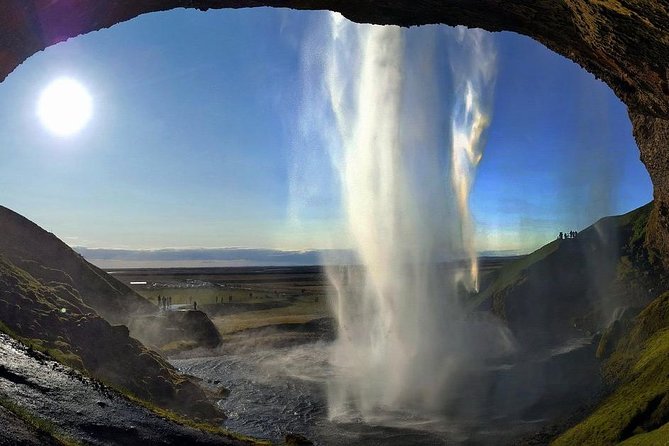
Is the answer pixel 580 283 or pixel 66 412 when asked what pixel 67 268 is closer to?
pixel 66 412

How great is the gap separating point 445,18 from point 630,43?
32.2 ft

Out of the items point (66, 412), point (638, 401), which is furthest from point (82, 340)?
point (638, 401)

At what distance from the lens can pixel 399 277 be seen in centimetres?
4069

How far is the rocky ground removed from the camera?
45.2 feet

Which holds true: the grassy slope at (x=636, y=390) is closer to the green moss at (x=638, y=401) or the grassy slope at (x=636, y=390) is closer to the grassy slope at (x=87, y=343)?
the green moss at (x=638, y=401)

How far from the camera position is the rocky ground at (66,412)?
13.8 m

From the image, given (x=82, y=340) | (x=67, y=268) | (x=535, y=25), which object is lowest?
(x=82, y=340)

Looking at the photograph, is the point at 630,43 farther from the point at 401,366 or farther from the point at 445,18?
the point at 401,366

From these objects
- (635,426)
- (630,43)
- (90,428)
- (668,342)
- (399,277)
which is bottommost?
(90,428)

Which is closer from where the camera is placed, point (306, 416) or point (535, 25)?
point (535, 25)

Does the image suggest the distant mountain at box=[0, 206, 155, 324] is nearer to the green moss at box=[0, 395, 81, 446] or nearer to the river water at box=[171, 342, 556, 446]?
Answer: the river water at box=[171, 342, 556, 446]

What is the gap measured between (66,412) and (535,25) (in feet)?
83.3

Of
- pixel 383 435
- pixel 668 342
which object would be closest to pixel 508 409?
pixel 383 435

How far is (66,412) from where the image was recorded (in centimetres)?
1570
